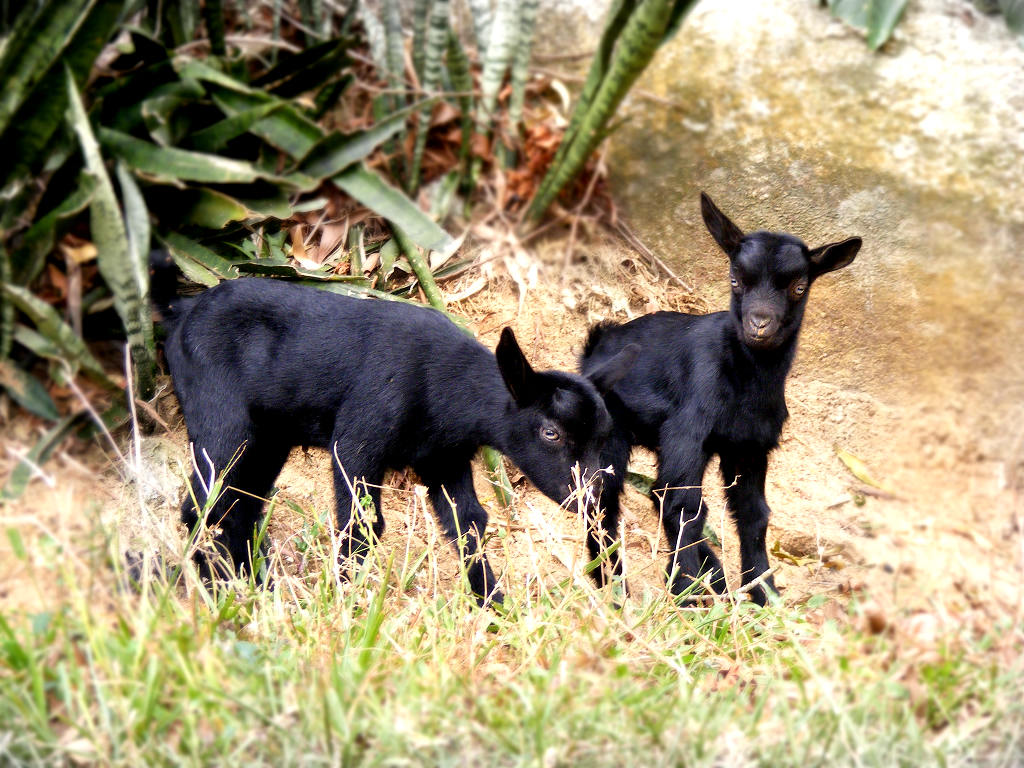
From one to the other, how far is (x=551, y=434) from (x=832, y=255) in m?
1.51

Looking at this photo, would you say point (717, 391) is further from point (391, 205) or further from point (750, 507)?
point (391, 205)

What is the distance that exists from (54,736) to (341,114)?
444 cm

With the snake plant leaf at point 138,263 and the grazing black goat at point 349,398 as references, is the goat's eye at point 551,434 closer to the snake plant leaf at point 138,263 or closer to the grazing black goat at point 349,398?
the grazing black goat at point 349,398

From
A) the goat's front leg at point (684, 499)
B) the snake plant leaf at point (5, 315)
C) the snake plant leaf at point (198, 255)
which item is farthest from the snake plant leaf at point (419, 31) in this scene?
the snake plant leaf at point (5, 315)

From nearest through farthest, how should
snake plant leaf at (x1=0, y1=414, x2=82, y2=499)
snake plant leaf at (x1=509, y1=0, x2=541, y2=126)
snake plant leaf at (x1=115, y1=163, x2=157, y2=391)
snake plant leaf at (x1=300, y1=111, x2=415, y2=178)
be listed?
snake plant leaf at (x1=0, y1=414, x2=82, y2=499), snake plant leaf at (x1=115, y1=163, x2=157, y2=391), snake plant leaf at (x1=300, y1=111, x2=415, y2=178), snake plant leaf at (x1=509, y1=0, x2=541, y2=126)

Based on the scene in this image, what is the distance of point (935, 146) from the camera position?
Answer: 18.9ft

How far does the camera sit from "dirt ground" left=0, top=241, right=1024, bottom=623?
15.0ft

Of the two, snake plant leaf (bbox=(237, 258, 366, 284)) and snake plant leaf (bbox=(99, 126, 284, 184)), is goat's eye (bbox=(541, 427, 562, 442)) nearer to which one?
snake plant leaf (bbox=(237, 258, 366, 284))

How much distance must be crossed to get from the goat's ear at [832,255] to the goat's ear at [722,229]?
1.12 ft

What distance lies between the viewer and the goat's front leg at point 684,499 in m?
5.32

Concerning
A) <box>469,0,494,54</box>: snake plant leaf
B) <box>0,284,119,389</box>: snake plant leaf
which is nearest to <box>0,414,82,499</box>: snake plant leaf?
<box>0,284,119,389</box>: snake plant leaf

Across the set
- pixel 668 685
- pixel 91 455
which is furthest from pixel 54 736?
pixel 668 685

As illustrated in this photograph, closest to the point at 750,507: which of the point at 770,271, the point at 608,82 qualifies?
the point at 770,271

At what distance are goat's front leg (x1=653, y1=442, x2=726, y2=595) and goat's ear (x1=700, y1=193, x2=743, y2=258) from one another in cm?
97
